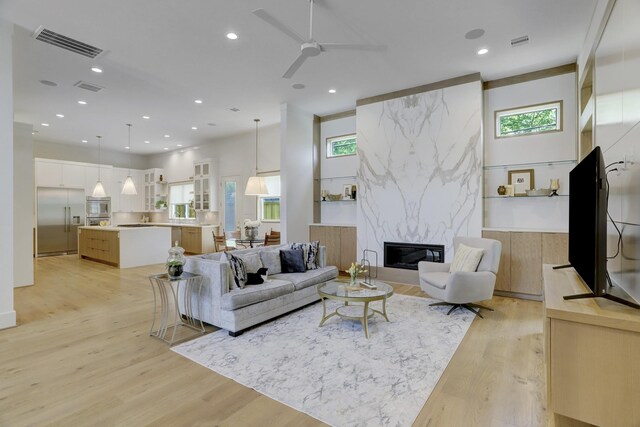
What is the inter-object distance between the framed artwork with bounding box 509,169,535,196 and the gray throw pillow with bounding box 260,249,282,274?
12.6ft

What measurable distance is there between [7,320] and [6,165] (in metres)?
1.76

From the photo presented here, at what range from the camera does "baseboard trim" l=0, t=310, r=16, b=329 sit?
3531 mm

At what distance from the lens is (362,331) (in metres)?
3.42

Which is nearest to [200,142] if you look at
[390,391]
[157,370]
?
[157,370]

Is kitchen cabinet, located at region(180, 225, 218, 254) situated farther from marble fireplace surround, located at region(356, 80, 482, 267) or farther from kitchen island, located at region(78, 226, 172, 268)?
marble fireplace surround, located at region(356, 80, 482, 267)

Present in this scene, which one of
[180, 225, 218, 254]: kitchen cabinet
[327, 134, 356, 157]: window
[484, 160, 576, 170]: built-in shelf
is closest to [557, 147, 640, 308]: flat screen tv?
[484, 160, 576, 170]: built-in shelf

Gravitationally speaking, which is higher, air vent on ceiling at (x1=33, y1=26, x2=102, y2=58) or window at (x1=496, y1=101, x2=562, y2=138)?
air vent on ceiling at (x1=33, y1=26, x2=102, y2=58)

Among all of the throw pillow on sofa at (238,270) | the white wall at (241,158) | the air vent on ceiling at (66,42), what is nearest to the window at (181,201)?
the white wall at (241,158)

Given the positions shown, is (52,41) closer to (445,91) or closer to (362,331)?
(362,331)

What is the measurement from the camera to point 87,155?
33.5 ft

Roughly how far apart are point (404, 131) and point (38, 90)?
21.3 feet

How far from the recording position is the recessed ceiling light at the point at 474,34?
373cm

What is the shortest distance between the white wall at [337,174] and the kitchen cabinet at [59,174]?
24.9 ft

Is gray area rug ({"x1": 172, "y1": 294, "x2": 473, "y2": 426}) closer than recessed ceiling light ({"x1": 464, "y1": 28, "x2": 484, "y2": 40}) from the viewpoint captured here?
Yes
